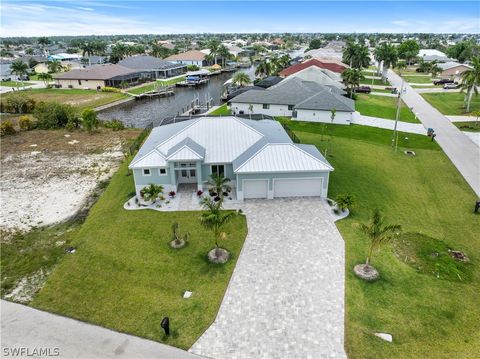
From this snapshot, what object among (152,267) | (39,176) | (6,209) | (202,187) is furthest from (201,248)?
(39,176)

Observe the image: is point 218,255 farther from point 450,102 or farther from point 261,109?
point 450,102

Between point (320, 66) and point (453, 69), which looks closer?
point (320, 66)

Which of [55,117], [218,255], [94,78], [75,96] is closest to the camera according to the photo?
[218,255]

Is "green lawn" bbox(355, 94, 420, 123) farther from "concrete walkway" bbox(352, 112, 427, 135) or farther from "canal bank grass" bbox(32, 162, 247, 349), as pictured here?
"canal bank grass" bbox(32, 162, 247, 349)

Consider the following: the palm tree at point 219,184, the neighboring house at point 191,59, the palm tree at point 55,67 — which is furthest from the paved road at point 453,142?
the palm tree at point 55,67

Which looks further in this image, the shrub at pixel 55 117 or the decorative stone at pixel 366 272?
the shrub at pixel 55 117

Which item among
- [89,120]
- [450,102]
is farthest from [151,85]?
[450,102]

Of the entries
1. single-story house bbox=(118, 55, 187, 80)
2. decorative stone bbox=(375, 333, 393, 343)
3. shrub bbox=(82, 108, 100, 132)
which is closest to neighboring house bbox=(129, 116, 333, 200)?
decorative stone bbox=(375, 333, 393, 343)

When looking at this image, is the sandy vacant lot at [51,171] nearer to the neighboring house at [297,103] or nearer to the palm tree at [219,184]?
the palm tree at [219,184]
